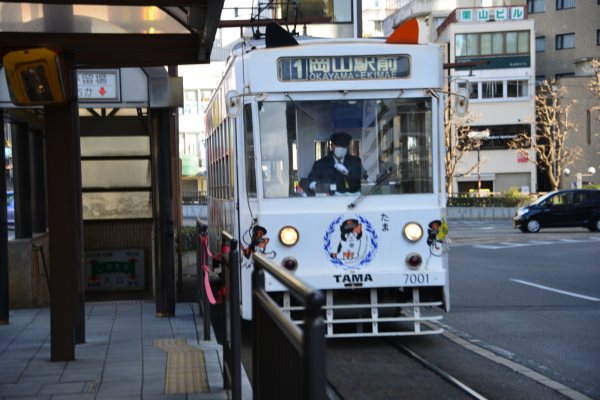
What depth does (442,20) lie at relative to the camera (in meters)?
79.9

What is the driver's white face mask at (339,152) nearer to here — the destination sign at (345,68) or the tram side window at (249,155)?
the destination sign at (345,68)

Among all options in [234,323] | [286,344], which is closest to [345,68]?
[234,323]

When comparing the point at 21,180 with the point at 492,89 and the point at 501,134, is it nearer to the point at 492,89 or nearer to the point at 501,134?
the point at 501,134

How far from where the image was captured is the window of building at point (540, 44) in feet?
255

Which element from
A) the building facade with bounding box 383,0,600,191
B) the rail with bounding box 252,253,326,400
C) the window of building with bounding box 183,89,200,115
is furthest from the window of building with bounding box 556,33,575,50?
the rail with bounding box 252,253,326,400

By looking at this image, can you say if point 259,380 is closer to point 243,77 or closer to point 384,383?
point 384,383

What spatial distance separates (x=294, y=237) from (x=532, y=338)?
10.2 ft

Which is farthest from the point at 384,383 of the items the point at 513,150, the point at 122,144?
the point at 513,150

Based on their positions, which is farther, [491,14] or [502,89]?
[491,14]

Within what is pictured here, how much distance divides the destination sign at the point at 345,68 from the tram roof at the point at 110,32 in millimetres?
1300

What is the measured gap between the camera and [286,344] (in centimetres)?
340

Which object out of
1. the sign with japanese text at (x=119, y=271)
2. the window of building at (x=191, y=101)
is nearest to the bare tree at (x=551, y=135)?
the window of building at (x=191, y=101)

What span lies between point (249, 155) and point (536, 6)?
73.4 m

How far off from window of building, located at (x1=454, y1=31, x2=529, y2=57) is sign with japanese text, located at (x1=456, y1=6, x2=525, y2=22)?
112cm
